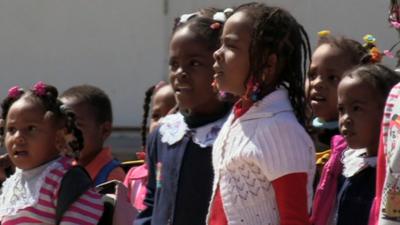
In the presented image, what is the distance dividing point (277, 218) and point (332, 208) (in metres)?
0.45

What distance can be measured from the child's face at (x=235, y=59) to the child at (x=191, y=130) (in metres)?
0.33

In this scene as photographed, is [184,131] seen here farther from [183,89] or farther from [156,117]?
[156,117]

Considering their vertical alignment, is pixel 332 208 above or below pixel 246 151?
below

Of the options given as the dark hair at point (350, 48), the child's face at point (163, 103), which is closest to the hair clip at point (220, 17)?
the dark hair at point (350, 48)

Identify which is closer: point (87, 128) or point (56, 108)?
point (56, 108)

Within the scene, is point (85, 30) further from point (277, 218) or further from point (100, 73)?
point (277, 218)

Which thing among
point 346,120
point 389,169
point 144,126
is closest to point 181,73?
point 346,120

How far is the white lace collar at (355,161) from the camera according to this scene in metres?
3.64

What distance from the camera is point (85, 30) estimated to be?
383 inches

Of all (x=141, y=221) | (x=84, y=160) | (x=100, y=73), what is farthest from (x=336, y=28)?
(x=141, y=221)

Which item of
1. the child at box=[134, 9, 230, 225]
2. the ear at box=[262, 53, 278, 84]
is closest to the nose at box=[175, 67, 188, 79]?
the child at box=[134, 9, 230, 225]

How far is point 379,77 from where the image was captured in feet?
12.0

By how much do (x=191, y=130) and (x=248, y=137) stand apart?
540 millimetres

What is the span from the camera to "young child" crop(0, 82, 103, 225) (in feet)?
13.0
